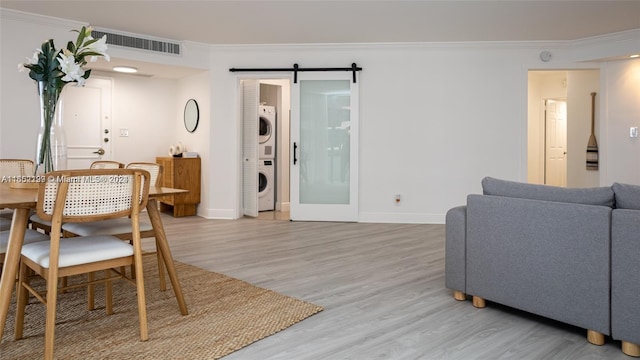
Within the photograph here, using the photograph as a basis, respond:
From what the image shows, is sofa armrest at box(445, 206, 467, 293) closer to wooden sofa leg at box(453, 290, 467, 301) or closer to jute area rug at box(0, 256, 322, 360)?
wooden sofa leg at box(453, 290, 467, 301)

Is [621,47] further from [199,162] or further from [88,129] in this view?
[88,129]

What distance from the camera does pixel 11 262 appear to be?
6.76 feet

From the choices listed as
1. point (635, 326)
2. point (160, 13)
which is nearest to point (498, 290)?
point (635, 326)

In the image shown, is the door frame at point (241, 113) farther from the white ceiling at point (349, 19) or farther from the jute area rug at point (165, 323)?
the jute area rug at point (165, 323)

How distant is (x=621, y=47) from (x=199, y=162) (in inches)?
223

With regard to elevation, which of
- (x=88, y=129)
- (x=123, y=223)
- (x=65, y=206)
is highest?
(x=88, y=129)

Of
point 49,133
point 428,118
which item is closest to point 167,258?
point 49,133

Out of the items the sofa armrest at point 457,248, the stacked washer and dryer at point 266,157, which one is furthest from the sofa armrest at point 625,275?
the stacked washer and dryer at point 266,157

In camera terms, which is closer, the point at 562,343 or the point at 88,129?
the point at 562,343

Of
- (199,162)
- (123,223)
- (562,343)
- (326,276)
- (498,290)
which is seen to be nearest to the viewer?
(562,343)

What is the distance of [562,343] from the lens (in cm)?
222

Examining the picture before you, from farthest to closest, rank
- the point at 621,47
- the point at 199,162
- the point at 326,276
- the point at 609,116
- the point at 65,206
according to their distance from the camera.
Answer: the point at 199,162 → the point at 609,116 → the point at 621,47 → the point at 326,276 → the point at 65,206

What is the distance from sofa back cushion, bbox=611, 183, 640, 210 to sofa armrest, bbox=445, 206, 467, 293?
2.64ft

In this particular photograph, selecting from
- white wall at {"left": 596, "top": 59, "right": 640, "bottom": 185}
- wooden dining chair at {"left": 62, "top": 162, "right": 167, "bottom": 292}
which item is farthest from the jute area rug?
white wall at {"left": 596, "top": 59, "right": 640, "bottom": 185}
